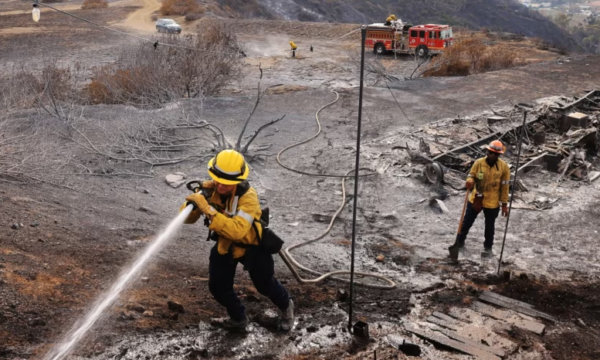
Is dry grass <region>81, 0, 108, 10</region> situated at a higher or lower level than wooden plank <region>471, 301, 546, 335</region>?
higher

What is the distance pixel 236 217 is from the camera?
397 centimetres

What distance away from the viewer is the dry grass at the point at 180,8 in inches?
1523

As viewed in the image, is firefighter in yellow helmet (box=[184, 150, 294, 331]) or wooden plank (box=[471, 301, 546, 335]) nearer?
firefighter in yellow helmet (box=[184, 150, 294, 331])

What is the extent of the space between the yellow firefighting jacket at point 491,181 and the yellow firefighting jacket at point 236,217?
3495mm

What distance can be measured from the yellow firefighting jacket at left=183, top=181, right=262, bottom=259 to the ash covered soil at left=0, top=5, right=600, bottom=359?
0.82 m

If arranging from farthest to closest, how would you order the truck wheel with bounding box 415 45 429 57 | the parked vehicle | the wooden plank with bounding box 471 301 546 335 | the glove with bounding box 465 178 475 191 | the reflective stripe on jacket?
the parked vehicle, the truck wheel with bounding box 415 45 429 57, the glove with bounding box 465 178 475 191, the wooden plank with bounding box 471 301 546 335, the reflective stripe on jacket

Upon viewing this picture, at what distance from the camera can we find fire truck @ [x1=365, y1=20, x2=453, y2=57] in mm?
26406

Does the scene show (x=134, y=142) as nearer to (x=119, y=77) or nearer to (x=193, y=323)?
(x=119, y=77)

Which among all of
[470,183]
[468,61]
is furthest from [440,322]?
[468,61]

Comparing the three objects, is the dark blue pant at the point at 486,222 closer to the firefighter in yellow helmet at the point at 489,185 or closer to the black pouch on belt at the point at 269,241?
the firefighter in yellow helmet at the point at 489,185

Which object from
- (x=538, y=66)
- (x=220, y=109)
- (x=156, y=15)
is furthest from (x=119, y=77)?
(x=156, y=15)

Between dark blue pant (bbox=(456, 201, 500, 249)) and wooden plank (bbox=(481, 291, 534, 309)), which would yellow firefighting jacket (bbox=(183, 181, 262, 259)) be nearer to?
wooden plank (bbox=(481, 291, 534, 309))

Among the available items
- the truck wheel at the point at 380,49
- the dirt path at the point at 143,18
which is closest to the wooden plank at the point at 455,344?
the truck wheel at the point at 380,49

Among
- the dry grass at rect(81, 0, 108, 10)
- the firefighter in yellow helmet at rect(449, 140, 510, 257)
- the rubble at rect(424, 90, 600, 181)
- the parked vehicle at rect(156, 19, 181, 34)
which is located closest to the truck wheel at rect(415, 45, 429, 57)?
the rubble at rect(424, 90, 600, 181)
